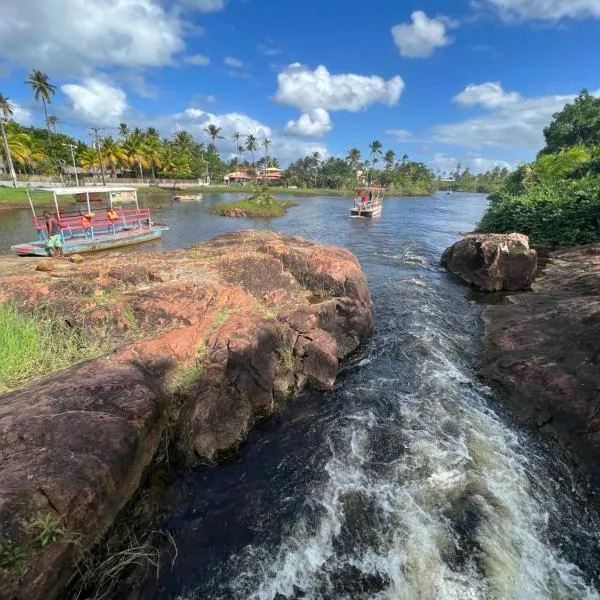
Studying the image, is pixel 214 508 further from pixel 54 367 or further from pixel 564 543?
pixel 564 543

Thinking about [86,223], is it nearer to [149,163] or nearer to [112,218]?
[112,218]

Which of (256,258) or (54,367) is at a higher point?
(256,258)

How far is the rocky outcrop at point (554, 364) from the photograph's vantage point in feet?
23.9

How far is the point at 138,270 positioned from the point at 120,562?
22.4 ft

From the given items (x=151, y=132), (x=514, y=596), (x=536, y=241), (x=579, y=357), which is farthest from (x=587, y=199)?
(x=151, y=132)

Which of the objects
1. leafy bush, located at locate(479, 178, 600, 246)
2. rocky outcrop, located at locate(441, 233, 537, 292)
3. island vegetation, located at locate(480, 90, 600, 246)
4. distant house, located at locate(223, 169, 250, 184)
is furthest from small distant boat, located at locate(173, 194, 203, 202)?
distant house, located at locate(223, 169, 250, 184)

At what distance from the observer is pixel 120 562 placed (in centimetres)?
462

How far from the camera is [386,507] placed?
5.75 metres

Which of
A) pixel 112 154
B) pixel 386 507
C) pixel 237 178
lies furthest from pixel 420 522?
pixel 237 178

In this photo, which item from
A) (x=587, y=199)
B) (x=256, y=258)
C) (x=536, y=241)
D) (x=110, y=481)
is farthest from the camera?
(x=536, y=241)

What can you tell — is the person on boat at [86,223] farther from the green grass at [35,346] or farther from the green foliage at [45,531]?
the green foliage at [45,531]

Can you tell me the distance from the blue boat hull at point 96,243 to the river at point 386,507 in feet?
62.3

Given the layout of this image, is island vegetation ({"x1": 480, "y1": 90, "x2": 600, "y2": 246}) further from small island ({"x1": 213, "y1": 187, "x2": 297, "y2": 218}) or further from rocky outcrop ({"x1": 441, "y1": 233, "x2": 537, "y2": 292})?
small island ({"x1": 213, "y1": 187, "x2": 297, "y2": 218})

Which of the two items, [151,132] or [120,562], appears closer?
[120,562]
